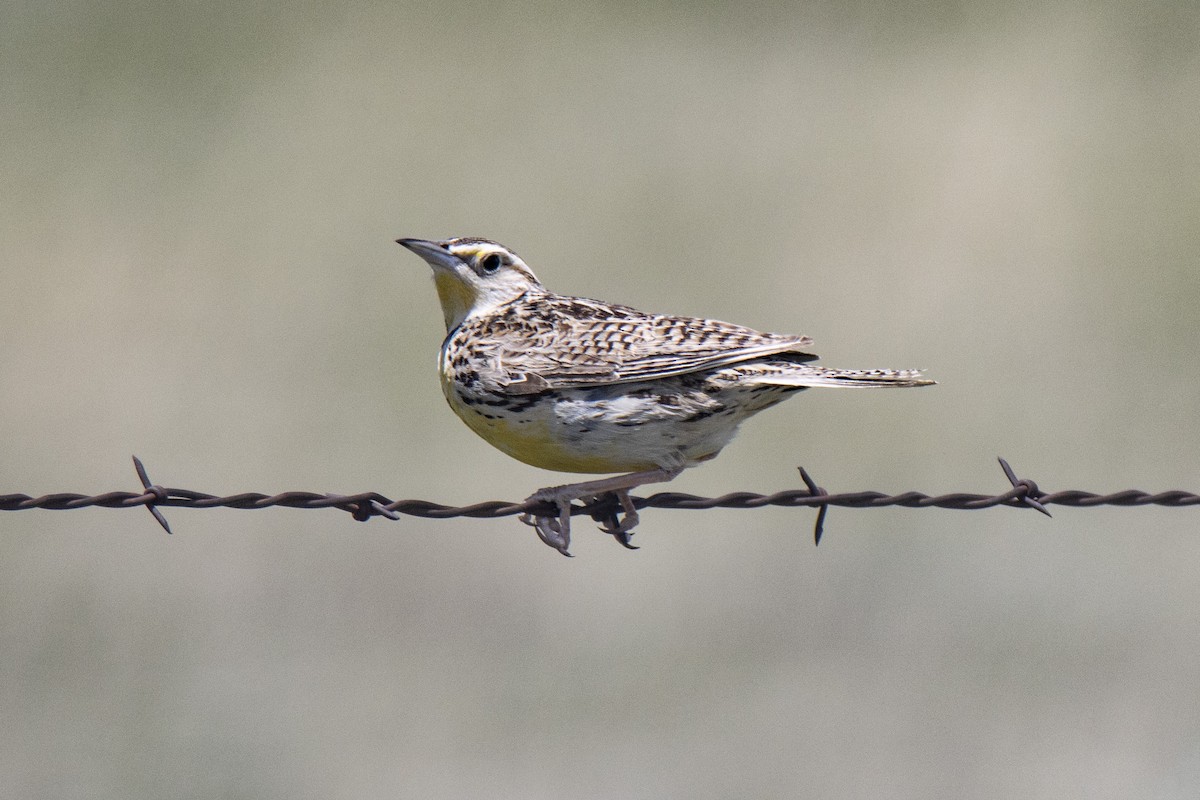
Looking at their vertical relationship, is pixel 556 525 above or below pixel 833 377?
below

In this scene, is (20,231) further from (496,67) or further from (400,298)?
(496,67)

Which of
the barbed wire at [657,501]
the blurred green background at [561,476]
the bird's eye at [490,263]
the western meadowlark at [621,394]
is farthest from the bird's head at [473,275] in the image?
the blurred green background at [561,476]

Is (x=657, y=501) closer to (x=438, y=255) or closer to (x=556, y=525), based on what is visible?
(x=556, y=525)

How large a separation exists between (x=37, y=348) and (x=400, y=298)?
2.98 m

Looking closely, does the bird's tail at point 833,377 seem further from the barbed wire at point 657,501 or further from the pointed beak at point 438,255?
the pointed beak at point 438,255

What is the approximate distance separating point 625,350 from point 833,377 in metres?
0.87

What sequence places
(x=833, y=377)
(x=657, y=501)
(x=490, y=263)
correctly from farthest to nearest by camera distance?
(x=490, y=263) < (x=833, y=377) < (x=657, y=501)

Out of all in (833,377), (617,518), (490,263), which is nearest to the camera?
(833,377)

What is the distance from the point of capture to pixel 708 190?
56.7ft

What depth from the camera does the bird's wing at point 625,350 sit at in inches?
271

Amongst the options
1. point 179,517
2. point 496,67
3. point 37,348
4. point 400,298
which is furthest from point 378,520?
point 496,67

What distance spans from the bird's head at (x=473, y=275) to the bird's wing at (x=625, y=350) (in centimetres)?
80

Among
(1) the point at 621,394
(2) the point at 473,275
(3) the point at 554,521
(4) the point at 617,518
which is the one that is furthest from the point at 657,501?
(2) the point at 473,275

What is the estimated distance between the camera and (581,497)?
720cm
